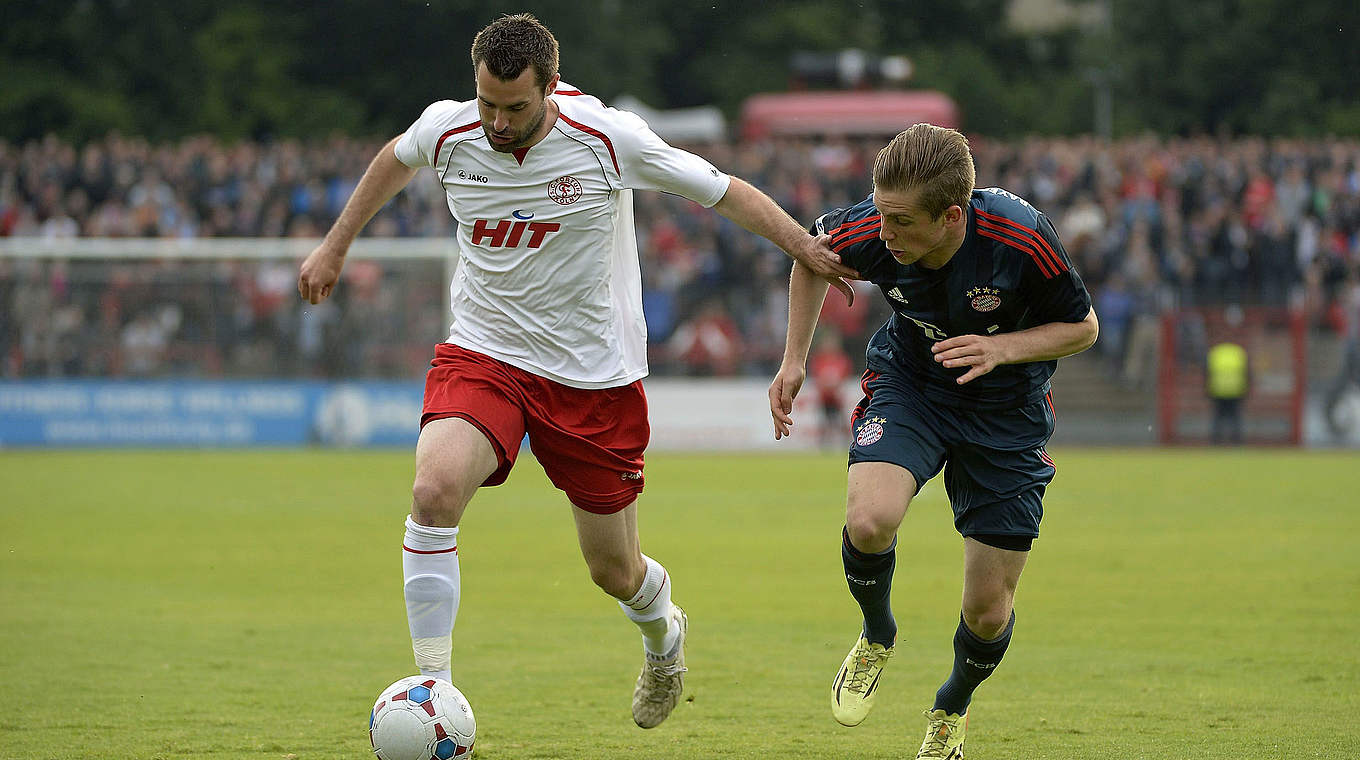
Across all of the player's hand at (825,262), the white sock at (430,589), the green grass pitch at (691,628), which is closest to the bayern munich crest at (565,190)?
the player's hand at (825,262)

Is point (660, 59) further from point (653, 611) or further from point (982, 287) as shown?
point (982, 287)

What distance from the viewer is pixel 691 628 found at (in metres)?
8.34

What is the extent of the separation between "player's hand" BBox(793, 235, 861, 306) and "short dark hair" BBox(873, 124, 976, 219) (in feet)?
1.52

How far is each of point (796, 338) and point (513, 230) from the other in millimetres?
1074

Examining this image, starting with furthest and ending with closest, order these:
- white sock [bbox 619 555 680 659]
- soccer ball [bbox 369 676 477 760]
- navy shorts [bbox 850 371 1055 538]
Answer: white sock [bbox 619 555 680 659], navy shorts [bbox 850 371 1055 538], soccer ball [bbox 369 676 477 760]

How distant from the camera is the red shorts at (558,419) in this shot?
5516 mm

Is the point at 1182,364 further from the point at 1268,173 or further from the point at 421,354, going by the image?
the point at 421,354

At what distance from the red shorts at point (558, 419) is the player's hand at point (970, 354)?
1322mm

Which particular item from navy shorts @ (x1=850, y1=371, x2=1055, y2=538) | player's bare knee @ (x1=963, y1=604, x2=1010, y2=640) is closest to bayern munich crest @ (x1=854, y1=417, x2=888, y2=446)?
navy shorts @ (x1=850, y1=371, x2=1055, y2=538)

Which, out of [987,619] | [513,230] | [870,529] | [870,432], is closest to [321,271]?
[513,230]

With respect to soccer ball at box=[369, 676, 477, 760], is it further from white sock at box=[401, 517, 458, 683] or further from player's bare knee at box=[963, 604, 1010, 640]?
player's bare knee at box=[963, 604, 1010, 640]

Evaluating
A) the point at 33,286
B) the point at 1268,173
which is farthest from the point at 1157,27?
the point at 33,286

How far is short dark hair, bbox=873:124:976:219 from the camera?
16.5 ft

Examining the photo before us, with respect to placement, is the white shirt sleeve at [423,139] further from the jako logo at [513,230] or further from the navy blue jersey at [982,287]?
the navy blue jersey at [982,287]
